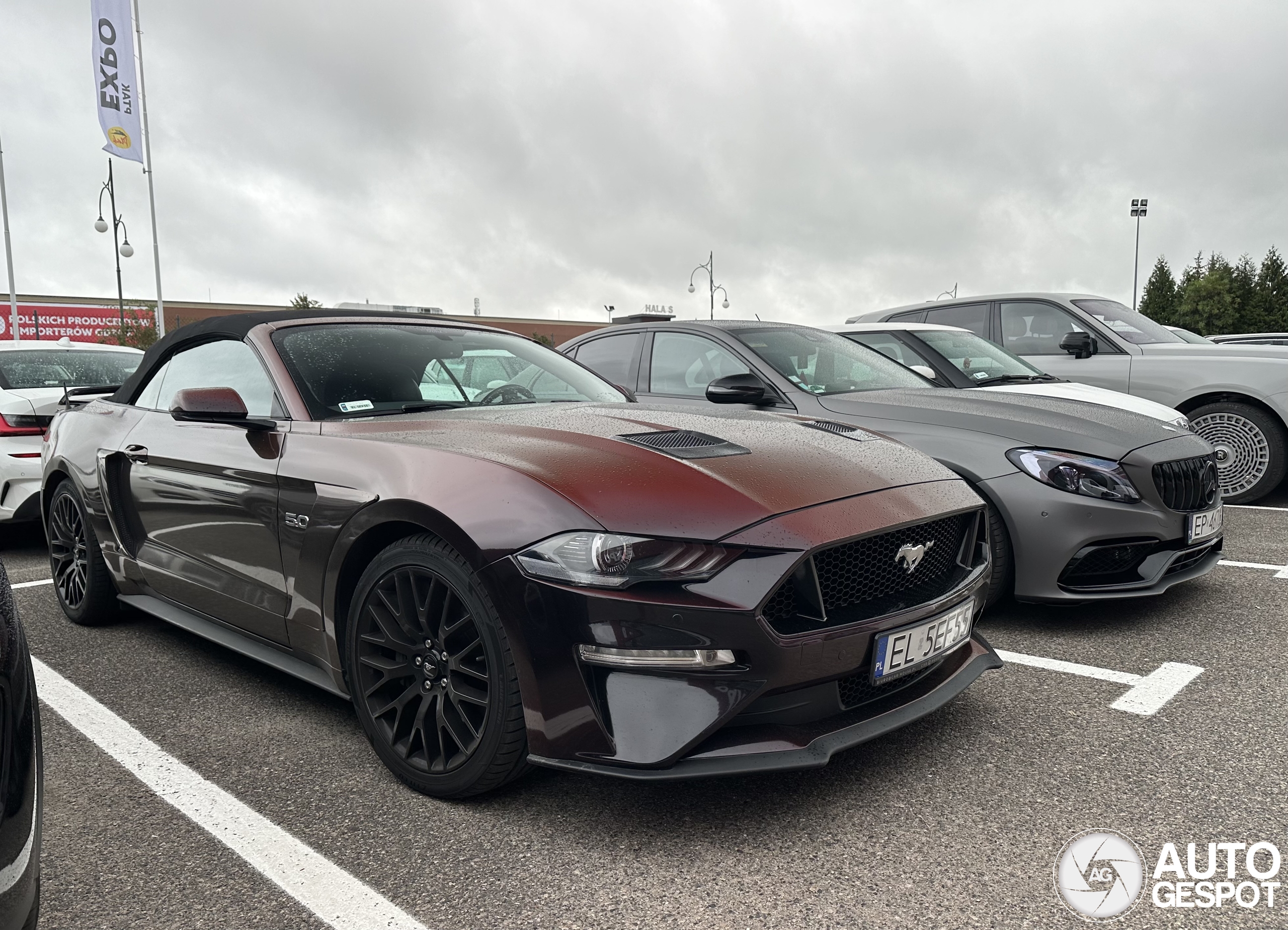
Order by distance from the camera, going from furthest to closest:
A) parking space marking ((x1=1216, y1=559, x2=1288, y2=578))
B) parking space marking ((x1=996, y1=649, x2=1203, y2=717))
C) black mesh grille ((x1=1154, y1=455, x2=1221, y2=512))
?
parking space marking ((x1=1216, y1=559, x2=1288, y2=578))
black mesh grille ((x1=1154, y1=455, x2=1221, y2=512))
parking space marking ((x1=996, y1=649, x2=1203, y2=717))

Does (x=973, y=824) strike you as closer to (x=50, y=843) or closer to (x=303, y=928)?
(x=303, y=928)

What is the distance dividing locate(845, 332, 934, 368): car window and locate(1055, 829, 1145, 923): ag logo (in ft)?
13.8

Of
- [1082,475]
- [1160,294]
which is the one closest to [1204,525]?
[1082,475]

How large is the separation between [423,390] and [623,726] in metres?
1.58

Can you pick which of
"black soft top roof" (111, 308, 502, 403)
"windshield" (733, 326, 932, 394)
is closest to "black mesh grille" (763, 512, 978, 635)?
"black soft top roof" (111, 308, 502, 403)

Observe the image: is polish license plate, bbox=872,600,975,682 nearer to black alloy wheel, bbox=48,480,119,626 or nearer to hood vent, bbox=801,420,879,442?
hood vent, bbox=801,420,879,442

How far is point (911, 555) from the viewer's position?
251cm

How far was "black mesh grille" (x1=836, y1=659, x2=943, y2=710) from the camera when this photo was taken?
2312mm

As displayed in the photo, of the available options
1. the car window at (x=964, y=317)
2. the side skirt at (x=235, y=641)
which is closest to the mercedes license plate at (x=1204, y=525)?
the side skirt at (x=235, y=641)

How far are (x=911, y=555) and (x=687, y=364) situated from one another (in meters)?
2.96

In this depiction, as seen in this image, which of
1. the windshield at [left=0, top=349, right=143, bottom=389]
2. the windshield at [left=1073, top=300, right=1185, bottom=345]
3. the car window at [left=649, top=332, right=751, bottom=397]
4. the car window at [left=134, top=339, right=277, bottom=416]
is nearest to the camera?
the car window at [left=134, top=339, right=277, bottom=416]

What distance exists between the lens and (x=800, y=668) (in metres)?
2.17

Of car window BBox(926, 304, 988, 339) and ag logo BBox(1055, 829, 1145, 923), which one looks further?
car window BBox(926, 304, 988, 339)

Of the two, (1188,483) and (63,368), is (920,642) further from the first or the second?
(63,368)
